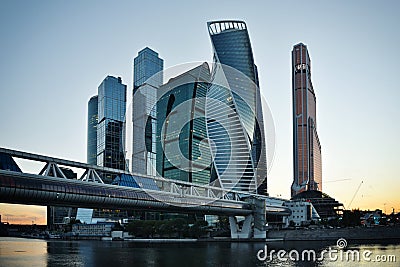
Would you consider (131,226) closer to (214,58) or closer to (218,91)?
(218,91)

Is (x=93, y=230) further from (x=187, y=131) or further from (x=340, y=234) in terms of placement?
(x=340, y=234)

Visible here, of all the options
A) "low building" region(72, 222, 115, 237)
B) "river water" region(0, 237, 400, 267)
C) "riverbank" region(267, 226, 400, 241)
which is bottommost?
"low building" region(72, 222, 115, 237)

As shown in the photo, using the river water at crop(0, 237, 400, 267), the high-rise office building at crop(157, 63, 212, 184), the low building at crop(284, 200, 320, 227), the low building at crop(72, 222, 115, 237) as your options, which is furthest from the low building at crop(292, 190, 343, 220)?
the river water at crop(0, 237, 400, 267)

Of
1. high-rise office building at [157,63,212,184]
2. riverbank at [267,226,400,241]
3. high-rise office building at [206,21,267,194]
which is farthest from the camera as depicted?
high-rise office building at [157,63,212,184]

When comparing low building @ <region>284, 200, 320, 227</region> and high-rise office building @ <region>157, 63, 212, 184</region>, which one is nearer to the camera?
low building @ <region>284, 200, 320, 227</region>

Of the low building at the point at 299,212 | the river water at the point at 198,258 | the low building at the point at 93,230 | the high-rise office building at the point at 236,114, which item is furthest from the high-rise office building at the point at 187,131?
the river water at the point at 198,258

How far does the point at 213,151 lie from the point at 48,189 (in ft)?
346

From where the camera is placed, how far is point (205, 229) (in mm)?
103625

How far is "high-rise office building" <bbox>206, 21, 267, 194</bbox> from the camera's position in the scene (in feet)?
449

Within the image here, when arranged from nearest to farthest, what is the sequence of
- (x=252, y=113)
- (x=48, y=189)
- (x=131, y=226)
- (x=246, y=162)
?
(x=48, y=189), (x=131, y=226), (x=252, y=113), (x=246, y=162)

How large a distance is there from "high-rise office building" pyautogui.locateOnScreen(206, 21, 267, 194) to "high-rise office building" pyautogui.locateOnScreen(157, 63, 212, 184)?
1969 centimetres

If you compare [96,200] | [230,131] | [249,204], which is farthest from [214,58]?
[96,200]

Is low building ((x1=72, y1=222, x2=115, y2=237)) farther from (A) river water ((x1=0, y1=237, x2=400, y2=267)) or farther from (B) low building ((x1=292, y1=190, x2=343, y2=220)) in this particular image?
(A) river water ((x1=0, y1=237, x2=400, y2=267))

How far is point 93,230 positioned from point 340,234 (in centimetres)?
8914
